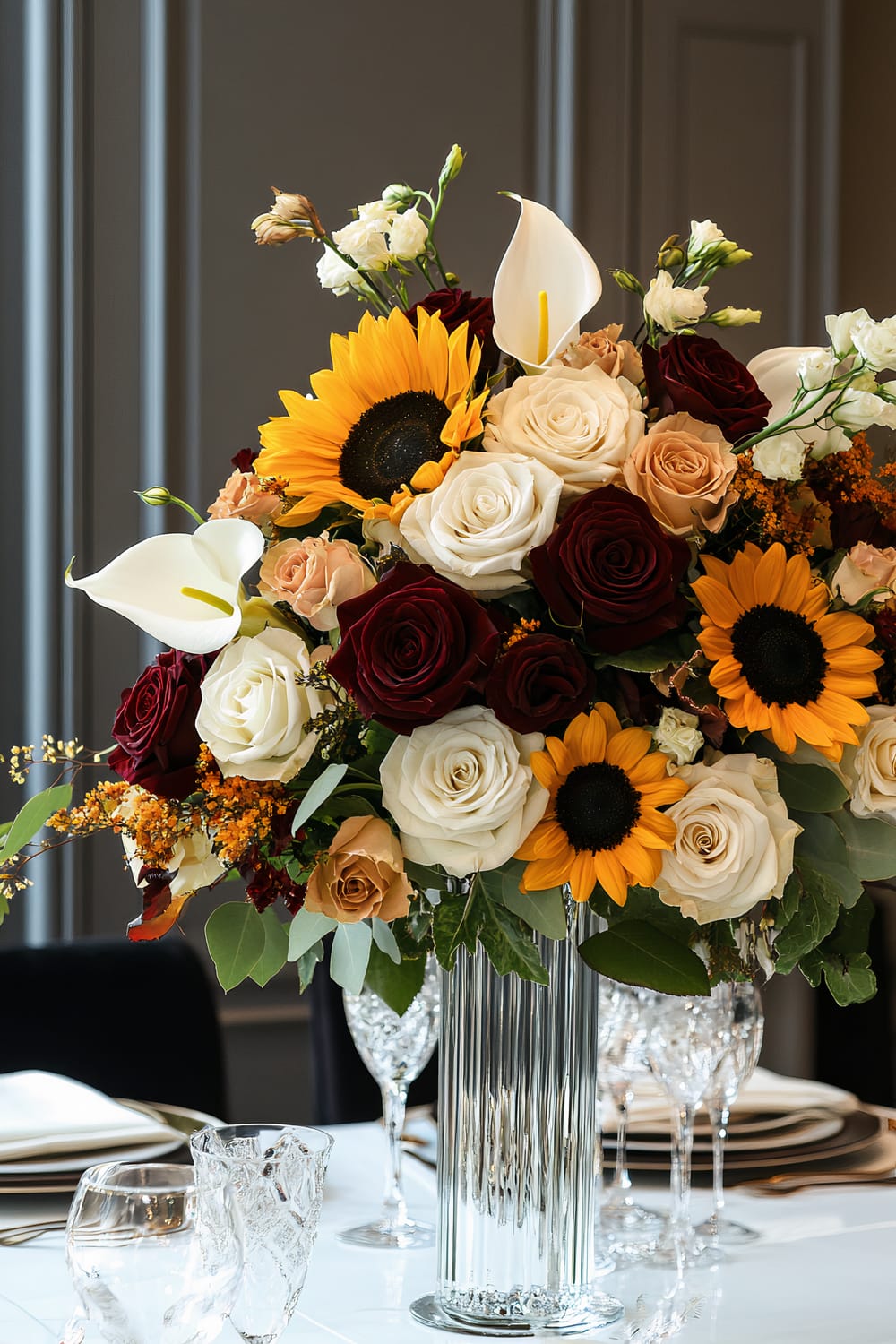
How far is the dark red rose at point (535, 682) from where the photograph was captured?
2.69 ft

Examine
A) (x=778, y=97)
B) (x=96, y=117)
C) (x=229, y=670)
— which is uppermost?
(x=778, y=97)

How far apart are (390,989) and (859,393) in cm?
45

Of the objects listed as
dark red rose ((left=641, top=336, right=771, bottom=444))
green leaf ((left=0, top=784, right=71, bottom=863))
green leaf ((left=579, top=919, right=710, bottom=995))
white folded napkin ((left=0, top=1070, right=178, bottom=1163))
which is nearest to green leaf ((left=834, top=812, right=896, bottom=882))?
green leaf ((left=579, top=919, right=710, bottom=995))

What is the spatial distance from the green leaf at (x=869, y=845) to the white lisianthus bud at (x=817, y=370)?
239 mm

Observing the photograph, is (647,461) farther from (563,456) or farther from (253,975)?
(253,975)

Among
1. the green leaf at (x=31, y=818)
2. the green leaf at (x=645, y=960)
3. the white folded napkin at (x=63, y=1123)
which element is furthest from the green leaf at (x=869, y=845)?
the white folded napkin at (x=63, y=1123)

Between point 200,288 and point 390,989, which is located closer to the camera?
point 390,989

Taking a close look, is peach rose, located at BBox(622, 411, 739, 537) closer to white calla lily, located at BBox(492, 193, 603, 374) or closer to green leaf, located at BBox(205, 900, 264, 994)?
white calla lily, located at BBox(492, 193, 603, 374)

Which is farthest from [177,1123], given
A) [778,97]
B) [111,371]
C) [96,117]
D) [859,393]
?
Result: [778,97]

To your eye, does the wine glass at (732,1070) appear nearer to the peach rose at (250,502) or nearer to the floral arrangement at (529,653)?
the floral arrangement at (529,653)

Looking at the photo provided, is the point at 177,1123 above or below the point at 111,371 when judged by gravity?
below

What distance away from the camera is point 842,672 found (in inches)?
34.1

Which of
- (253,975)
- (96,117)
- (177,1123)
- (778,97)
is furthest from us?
(778,97)

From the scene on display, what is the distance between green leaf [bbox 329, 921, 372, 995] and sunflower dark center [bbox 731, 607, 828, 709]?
0.27 m
